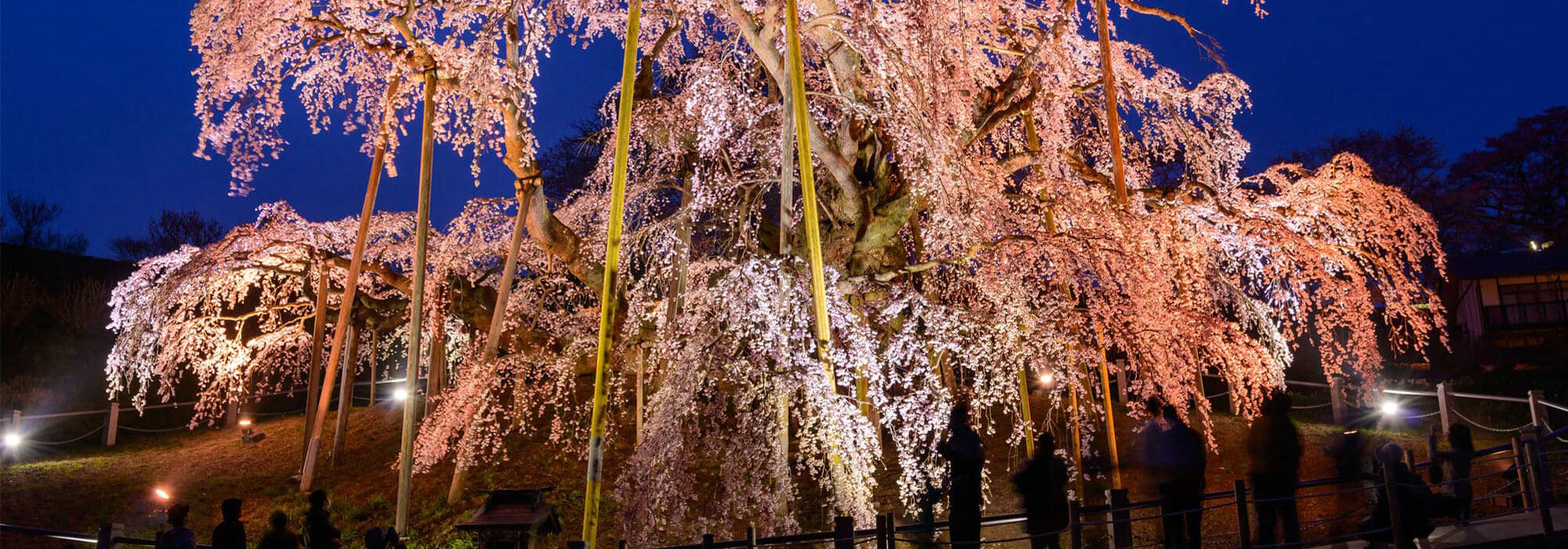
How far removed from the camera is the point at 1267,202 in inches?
384

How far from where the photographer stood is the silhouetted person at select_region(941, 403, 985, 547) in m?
6.01

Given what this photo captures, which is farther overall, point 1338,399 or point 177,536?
point 1338,399

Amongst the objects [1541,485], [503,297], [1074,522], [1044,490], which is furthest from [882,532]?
[503,297]

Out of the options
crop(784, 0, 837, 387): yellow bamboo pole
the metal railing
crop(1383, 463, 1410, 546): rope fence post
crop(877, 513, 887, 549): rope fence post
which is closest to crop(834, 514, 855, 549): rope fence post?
the metal railing

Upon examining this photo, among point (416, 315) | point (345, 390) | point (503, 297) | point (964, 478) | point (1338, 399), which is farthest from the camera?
point (1338, 399)

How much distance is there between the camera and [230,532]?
618 cm

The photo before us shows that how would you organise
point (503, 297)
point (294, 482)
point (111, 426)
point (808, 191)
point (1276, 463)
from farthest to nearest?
point (111, 426) → point (294, 482) → point (503, 297) → point (808, 191) → point (1276, 463)

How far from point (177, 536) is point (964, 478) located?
20.0ft

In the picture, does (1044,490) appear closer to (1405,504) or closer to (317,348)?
(1405,504)

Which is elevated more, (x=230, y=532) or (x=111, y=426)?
(x=111, y=426)

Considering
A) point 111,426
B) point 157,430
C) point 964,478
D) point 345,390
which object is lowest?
point 964,478

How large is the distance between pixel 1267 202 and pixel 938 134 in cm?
492

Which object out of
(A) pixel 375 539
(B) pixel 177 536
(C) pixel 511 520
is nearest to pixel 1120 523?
(C) pixel 511 520

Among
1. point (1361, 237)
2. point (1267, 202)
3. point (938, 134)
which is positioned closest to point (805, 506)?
point (938, 134)
